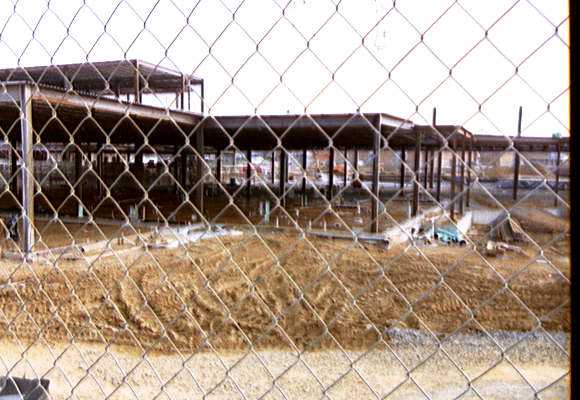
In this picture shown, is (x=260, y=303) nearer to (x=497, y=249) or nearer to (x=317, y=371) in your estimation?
(x=317, y=371)

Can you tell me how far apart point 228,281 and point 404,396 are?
3.71 m

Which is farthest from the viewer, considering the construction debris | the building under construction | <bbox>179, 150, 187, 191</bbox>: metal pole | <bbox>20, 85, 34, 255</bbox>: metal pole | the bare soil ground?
<bbox>179, 150, 187, 191</bbox>: metal pole

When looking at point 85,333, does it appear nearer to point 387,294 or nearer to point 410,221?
point 387,294

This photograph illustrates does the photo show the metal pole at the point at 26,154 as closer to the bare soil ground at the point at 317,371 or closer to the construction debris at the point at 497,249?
the bare soil ground at the point at 317,371

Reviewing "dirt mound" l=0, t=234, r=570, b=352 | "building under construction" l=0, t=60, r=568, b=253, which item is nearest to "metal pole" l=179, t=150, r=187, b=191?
"building under construction" l=0, t=60, r=568, b=253

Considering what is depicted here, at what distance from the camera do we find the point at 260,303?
6109mm

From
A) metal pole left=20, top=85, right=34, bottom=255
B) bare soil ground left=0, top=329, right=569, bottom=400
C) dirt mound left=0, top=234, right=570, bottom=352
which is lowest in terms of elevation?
dirt mound left=0, top=234, right=570, bottom=352

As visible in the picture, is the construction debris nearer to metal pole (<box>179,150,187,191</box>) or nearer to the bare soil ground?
the bare soil ground

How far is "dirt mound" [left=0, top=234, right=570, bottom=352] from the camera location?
5.27m

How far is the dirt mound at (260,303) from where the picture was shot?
5266 millimetres

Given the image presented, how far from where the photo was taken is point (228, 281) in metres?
6.97

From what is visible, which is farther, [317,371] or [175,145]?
[175,145]

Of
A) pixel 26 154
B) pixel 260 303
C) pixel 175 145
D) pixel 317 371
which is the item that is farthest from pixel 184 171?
pixel 26 154
